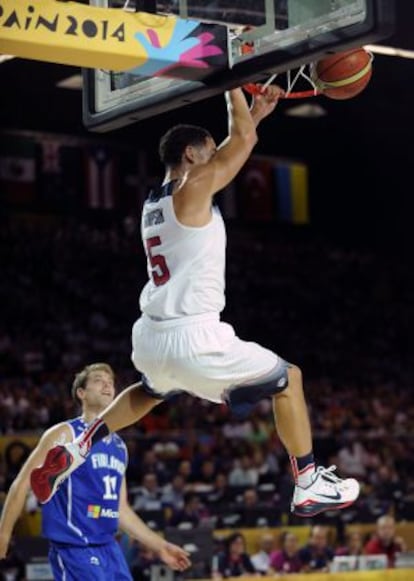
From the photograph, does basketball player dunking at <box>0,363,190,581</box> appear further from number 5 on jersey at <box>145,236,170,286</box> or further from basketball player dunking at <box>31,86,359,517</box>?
number 5 on jersey at <box>145,236,170,286</box>

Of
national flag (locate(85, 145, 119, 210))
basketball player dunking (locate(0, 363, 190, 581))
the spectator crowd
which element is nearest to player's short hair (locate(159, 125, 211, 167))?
basketball player dunking (locate(0, 363, 190, 581))

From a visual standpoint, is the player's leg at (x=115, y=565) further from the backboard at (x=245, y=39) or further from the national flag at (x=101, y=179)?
the national flag at (x=101, y=179)

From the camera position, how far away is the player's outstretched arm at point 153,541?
315 inches

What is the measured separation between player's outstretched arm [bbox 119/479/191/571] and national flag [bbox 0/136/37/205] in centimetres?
1724

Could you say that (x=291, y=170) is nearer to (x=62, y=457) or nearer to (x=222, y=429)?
(x=222, y=429)

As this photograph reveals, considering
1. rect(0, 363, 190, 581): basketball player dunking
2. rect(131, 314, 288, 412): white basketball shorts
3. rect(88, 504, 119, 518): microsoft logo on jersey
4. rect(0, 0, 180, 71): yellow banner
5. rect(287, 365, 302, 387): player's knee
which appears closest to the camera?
rect(0, 0, 180, 71): yellow banner

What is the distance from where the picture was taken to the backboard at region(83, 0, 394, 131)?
5.81m

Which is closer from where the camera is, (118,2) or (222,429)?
(118,2)

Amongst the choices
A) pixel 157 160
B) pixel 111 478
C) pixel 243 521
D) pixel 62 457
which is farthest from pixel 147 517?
pixel 157 160

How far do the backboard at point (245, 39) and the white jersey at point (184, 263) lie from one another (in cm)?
59

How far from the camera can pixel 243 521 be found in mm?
14203

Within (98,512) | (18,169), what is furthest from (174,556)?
(18,169)

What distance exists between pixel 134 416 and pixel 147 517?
714 cm

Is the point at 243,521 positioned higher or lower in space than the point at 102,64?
lower
